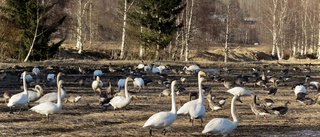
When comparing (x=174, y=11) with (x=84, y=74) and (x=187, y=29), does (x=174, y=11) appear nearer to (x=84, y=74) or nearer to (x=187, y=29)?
(x=187, y=29)

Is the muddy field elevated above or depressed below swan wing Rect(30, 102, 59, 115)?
below

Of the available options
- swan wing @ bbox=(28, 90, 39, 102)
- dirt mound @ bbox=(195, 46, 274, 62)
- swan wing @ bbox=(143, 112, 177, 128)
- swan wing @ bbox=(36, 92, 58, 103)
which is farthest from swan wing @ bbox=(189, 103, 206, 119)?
dirt mound @ bbox=(195, 46, 274, 62)

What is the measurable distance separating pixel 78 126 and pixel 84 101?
4.85m

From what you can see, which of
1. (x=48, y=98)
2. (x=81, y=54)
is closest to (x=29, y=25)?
(x=81, y=54)

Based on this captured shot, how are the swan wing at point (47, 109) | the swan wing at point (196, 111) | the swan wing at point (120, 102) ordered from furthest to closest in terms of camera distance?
the swan wing at point (120, 102), the swan wing at point (47, 109), the swan wing at point (196, 111)

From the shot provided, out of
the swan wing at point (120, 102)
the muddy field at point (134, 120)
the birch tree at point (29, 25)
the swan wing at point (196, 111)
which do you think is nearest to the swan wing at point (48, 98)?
the muddy field at point (134, 120)

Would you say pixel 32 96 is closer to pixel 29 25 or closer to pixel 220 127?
pixel 220 127

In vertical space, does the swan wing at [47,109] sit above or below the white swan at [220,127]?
above

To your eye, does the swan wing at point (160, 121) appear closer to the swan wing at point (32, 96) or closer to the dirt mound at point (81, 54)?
the swan wing at point (32, 96)

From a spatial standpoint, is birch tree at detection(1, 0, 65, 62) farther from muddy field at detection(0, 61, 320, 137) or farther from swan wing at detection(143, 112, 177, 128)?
swan wing at detection(143, 112, 177, 128)

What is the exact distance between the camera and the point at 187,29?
146 ft

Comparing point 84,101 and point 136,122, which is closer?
point 136,122

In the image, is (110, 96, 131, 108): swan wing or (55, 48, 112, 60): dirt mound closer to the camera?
(110, 96, 131, 108): swan wing

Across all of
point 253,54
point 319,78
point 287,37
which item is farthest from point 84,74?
point 287,37
